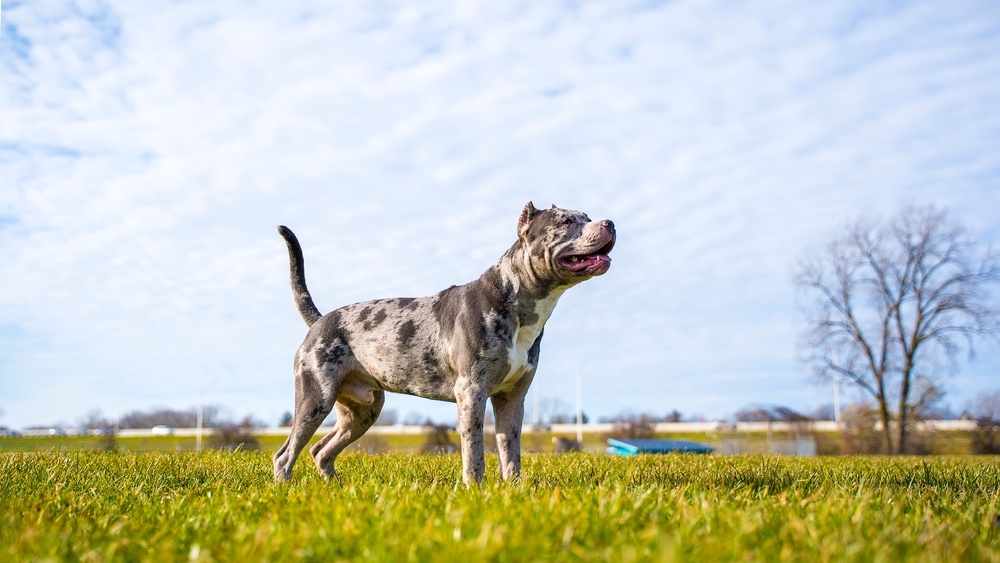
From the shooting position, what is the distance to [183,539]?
372cm

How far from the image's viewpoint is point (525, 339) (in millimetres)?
6824

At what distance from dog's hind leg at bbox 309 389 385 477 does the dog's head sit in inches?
90.4

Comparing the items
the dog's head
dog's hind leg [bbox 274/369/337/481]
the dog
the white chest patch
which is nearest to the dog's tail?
the dog

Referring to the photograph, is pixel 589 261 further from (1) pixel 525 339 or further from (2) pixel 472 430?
(2) pixel 472 430

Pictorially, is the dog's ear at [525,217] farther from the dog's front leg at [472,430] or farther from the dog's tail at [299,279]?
the dog's tail at [299,279]

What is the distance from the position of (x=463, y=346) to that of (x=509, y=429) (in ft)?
3.04


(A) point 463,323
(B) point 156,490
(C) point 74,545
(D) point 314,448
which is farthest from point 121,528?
(D) point 314,448

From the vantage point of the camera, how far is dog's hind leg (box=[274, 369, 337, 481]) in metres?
7.26

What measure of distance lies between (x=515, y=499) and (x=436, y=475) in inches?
141

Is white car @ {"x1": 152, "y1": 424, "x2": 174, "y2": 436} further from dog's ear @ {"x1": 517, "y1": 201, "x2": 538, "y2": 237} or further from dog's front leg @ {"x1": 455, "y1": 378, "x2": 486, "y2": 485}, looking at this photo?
dog's ear @ {"x1": 517, "y1": 201, "x2": 538, "y2": 237}

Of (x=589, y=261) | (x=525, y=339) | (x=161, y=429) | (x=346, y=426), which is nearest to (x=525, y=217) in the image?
(x=589, y=261)

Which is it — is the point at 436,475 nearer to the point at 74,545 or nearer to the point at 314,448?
the point at 314,448

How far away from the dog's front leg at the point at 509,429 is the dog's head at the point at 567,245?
3.90ft

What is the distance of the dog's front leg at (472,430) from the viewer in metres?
6.42
